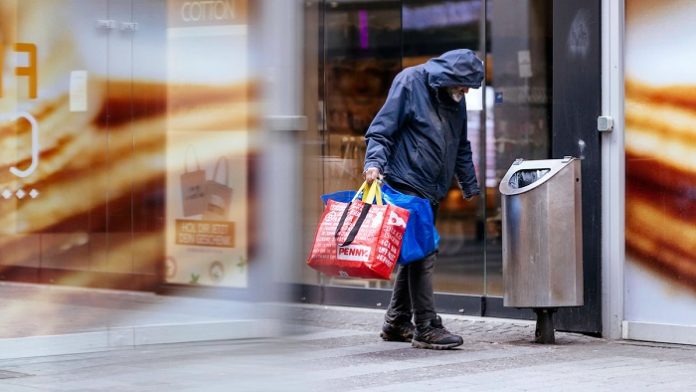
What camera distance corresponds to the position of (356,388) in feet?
17.8

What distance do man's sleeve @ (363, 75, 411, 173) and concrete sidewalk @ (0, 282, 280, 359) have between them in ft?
13.4

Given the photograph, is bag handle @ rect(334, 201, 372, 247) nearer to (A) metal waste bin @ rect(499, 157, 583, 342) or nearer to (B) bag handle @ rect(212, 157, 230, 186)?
(A) metal waste bin @ rect(499, 157, 583, 342)

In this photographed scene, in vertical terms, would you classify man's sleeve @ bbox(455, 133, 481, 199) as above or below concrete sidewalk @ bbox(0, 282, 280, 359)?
above

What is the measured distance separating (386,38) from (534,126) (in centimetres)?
147

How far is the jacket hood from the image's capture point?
267 inches

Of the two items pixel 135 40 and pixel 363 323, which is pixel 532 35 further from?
pixel 135 40

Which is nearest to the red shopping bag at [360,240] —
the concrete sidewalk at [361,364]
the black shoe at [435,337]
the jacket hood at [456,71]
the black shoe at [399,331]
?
the concrete sidewalk at [361,364]

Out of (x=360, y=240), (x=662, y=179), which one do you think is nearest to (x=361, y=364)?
(x=360, y=240)

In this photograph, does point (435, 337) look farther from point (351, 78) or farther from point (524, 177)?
point (351, 78)

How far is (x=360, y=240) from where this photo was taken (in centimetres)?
614

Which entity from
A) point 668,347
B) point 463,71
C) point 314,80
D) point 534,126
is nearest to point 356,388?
point 463,71

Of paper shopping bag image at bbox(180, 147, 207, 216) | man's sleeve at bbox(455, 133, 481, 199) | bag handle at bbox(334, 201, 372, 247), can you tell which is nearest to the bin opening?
man's sleeve at bbox(455, 133, 481, 199)

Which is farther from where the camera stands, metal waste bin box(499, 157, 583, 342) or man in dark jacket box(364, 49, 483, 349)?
metal waste bin box(499, 157, 583, 342)

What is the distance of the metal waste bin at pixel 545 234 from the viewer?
279 inches
